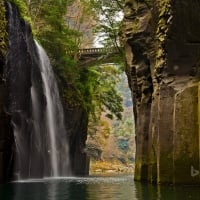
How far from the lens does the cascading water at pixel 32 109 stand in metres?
25.4

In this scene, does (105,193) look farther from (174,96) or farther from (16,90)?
(16,90)

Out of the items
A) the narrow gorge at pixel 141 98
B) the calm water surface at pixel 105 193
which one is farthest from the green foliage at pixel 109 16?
the calm water surface at pixel 105 193

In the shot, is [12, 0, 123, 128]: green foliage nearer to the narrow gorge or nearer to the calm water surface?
the narrow gorge

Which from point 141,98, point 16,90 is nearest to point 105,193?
point 141,98

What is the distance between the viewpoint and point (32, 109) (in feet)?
92.9

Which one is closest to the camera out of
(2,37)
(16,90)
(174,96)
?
(174,96)

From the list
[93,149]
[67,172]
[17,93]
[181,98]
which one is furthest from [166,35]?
[93,149]

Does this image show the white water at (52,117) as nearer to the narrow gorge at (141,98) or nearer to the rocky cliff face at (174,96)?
the narrow gorge at (141,98)

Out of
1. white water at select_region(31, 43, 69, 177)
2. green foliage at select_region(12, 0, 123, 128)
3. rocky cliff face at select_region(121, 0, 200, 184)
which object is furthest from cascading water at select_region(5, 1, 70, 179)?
rocky cliff face at select_region(121, 0, 200, 184)

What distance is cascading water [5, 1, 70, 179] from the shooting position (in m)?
25.4

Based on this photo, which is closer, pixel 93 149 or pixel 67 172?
pixel 67 172

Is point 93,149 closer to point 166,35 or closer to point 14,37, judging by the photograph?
point 14,37

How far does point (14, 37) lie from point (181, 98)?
13.9 metres

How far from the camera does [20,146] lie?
1017 inches
